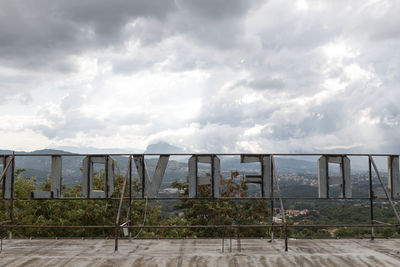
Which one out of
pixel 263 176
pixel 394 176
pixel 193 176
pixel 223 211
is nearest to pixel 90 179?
pixel 193 176

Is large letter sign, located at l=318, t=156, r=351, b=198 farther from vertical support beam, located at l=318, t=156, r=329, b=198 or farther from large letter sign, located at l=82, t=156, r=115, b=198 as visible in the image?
large letter sign, located at l=82, t=156, r=115, b=198

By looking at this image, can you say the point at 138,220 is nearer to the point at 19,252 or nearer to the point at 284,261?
the point at 19,252

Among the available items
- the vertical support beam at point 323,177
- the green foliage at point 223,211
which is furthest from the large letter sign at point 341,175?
the green foliage at point 223,211

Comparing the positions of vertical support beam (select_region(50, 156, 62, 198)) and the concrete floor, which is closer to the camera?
the concrete floor

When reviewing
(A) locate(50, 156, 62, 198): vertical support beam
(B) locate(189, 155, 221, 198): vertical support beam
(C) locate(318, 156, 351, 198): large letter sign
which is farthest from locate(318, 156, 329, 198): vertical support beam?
(A) locate(50, 156, 62, 198): vertical support beam

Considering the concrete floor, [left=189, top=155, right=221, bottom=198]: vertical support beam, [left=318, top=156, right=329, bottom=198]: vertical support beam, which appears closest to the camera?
the concrete floor

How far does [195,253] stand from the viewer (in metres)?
9.70

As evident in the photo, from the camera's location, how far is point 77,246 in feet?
35.0

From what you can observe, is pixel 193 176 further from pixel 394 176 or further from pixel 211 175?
pixel 394 176

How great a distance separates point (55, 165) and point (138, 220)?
13.7m

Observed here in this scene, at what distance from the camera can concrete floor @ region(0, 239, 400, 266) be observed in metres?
8.79

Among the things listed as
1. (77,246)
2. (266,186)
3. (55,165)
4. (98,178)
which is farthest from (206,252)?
(98,178)

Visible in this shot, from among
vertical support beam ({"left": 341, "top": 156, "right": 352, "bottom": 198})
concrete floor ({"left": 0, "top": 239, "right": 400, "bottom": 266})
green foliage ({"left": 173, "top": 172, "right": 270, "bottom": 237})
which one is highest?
vertical support beam ({"left": 341, "top": 156, "right": 352, "bottom": 198})

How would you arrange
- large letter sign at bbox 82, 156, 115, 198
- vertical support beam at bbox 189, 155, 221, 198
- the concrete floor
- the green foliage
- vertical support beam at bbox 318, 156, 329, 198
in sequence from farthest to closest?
1. the green foliage
2. large letter sign at bbox 82, 156, 115, 198
3. vertical support beam at bbox 318, 156, 329, 198
4. vertical support beam at bbox 189, 155, 221, 198
5. the concrete floor
